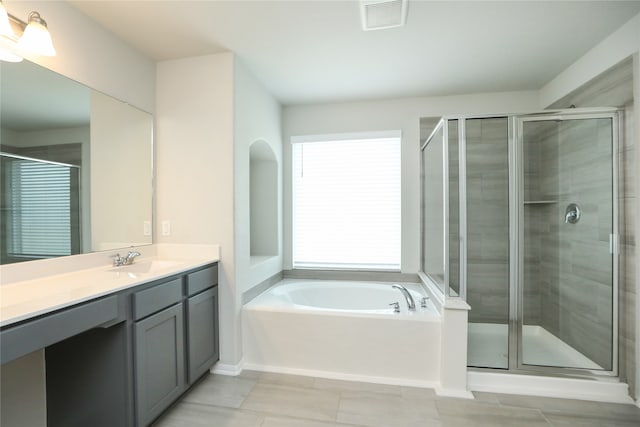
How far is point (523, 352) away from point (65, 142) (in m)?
3.39

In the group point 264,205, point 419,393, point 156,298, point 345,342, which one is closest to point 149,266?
point 156,298

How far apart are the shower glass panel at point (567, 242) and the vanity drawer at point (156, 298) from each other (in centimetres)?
245

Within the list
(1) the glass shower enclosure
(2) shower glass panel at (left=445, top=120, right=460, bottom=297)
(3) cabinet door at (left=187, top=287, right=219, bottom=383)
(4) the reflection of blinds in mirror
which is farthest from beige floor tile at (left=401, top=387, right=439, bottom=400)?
(4) the reflection of blinds in mirror

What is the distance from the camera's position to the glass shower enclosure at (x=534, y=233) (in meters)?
2.05

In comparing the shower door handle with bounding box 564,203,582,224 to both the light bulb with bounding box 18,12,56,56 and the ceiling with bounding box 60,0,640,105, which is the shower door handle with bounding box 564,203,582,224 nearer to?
the ceiling with bounding box 60,0,640,105

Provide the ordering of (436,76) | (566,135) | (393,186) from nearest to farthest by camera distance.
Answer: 1. (566,135)
2. (436,76)
3. (393,186)

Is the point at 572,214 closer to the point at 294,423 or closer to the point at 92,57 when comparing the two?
the point at 294,423

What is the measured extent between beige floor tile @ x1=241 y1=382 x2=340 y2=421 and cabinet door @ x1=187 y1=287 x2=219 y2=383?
0.40 m

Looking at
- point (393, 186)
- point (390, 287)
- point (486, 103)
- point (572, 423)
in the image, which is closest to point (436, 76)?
point (486, 103)

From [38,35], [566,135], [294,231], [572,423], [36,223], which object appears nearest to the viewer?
[38,35]

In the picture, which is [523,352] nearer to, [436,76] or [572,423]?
[572,423]

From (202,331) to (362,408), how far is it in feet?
3.94

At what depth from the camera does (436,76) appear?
2.55m

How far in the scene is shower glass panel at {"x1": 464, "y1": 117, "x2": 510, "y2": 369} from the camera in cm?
218
